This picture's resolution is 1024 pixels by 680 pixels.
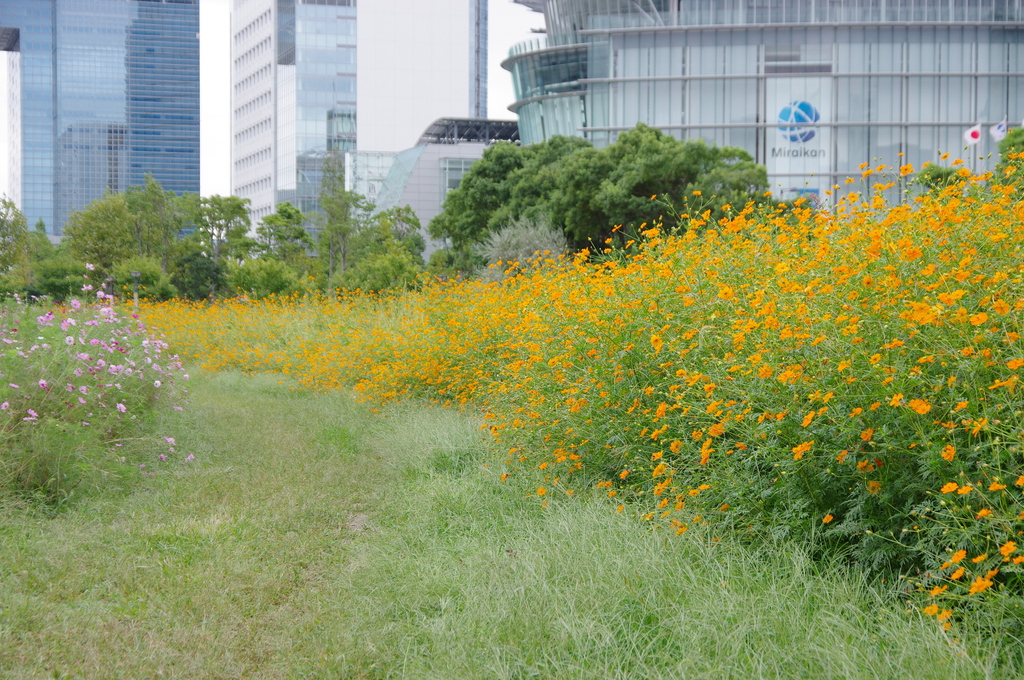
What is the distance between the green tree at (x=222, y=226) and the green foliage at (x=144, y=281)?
1632cm

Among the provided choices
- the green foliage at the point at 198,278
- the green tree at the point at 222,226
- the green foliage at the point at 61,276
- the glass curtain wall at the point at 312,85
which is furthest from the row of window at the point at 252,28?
the green foliage at the point at 61,276

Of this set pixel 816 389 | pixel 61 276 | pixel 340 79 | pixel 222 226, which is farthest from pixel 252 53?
pixel 816 389

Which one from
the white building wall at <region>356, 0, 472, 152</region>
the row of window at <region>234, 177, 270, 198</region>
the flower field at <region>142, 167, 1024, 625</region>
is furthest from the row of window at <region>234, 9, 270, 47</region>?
the flower field at <region>142, 167, 1024, 625</region>

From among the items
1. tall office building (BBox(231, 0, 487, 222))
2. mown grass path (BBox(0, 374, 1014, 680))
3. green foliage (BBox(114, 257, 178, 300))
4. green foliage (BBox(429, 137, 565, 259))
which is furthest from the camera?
tall office building (BBox(231, 0, 487, 222))

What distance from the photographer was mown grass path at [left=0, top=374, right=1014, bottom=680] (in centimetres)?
250

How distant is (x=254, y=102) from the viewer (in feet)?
316

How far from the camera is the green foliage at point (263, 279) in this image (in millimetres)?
24656

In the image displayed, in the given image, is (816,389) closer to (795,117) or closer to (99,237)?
(99,237)

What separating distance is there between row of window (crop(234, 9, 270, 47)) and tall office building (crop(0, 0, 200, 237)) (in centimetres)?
6242

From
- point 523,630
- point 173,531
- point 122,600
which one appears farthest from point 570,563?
point 173,531

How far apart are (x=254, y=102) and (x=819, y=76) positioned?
229ft

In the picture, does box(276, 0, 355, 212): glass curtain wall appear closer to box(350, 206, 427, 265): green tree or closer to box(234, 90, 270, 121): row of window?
box(234, 90, 270, 121): row of window

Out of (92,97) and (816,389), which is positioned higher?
(92,97)

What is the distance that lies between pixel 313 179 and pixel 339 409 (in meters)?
81.7
